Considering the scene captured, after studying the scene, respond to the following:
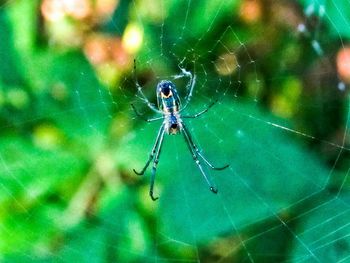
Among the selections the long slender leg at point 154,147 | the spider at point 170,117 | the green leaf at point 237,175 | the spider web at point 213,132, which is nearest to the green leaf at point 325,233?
the spider web at point 213,132

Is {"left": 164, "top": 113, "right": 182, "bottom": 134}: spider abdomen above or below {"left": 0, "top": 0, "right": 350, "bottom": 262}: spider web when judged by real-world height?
above

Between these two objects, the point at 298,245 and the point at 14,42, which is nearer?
the point at 14,42

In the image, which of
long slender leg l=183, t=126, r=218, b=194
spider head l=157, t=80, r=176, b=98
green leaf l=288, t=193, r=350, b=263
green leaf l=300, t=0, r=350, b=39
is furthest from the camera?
long slender leg l=183, t=126, r=218, b=194

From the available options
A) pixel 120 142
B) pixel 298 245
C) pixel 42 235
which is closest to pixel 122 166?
pixel 120 142

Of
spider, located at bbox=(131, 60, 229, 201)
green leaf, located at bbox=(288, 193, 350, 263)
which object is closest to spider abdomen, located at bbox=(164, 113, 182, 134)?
spider, located at bbox=(131, 60, 229, 201)

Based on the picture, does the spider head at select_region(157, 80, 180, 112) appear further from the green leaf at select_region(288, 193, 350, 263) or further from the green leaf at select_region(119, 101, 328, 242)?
the green leaf at select_region(288, 193, 350, 263)

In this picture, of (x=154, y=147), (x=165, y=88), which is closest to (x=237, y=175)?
(x=154, y=147)

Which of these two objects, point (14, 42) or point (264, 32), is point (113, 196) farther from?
point (264, 32)
